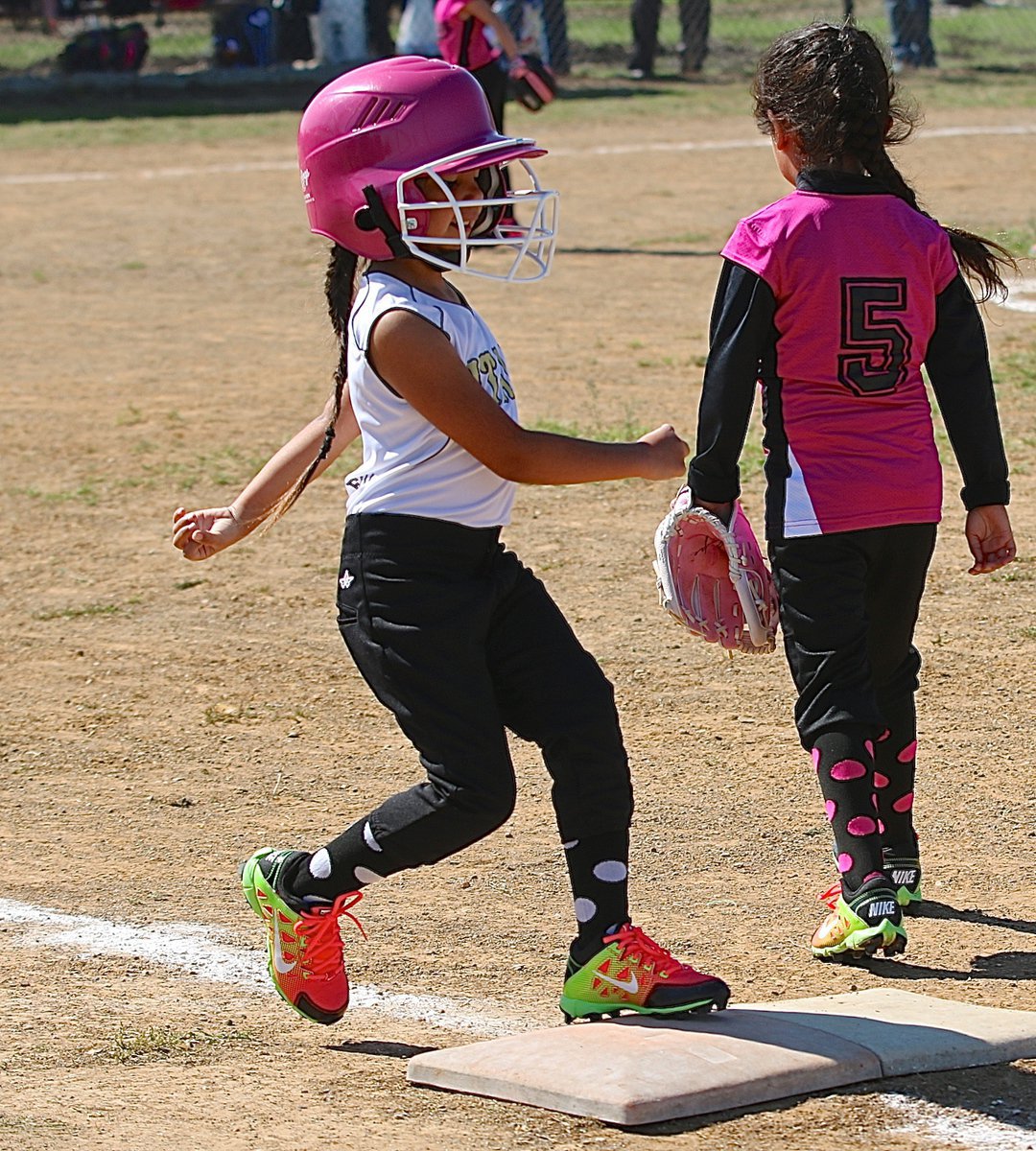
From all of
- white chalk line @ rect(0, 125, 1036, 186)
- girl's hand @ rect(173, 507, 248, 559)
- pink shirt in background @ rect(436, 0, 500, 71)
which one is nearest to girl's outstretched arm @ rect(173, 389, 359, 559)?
girl's hand @ rect(173, 507, 248, 559)

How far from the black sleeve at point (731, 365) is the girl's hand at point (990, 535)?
0.50m

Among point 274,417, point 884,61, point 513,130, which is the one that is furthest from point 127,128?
point 884,61

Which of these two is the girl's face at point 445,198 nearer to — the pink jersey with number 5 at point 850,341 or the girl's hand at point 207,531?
the pink jersey with number 5 at point 850,341

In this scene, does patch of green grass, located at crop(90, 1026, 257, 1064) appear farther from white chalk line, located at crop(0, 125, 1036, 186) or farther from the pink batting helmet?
white chalk line, located at crop(0, 125, 1036, 186)

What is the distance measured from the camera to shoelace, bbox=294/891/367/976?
3.46 m

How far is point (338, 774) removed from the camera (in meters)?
4.86

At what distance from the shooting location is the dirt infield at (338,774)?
317 centimetres

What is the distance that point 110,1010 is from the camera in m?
3.61

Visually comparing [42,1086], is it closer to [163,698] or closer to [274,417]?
[163,698]

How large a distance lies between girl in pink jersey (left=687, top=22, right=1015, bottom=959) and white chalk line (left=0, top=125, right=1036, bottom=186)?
43.5 feet

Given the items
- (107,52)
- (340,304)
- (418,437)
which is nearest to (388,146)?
(340,304)

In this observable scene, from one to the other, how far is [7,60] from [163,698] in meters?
21.3

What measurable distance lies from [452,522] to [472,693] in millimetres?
293

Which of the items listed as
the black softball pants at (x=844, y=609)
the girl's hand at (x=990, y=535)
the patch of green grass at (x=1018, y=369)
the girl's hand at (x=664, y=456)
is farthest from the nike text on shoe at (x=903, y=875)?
the patch of green grass at (x=1018, y=369)
